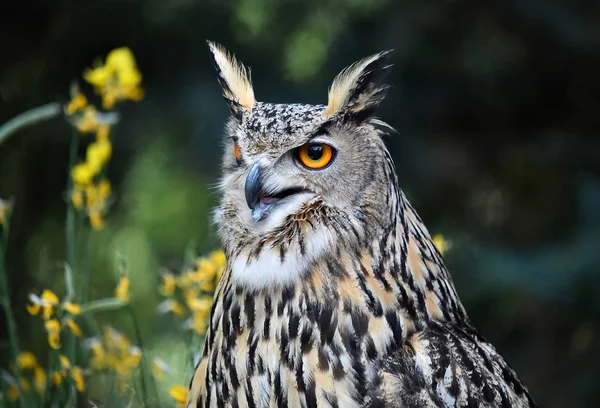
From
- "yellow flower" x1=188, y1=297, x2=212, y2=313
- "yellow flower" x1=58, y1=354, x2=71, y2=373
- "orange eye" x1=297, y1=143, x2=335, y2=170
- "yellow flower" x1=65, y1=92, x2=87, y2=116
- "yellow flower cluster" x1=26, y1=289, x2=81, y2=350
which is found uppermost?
"yellow flower" x1=65, y1=92, x2=87, y2=116

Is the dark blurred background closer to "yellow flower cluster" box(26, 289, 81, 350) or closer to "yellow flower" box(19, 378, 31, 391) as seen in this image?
"yellow flower" box(19, 378, 31, 391)

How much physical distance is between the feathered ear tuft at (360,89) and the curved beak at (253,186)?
18 cm

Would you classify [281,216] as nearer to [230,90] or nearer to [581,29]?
[230,90]

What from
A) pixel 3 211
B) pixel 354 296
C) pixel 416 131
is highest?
pixel 416 131

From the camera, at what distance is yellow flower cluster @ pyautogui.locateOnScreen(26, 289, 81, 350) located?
5.65ft

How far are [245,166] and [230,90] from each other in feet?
0.66

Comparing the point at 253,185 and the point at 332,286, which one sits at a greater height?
the point at 253,185

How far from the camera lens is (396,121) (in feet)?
11.4

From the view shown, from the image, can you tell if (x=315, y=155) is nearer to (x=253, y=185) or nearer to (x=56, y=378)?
(x=253, y=185)

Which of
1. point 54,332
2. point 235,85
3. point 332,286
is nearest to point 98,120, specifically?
point 235,85

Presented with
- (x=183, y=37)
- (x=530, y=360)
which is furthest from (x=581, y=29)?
(x=183, y=37)

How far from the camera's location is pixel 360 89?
1.68 metres

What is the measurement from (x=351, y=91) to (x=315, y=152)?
0.48 ft

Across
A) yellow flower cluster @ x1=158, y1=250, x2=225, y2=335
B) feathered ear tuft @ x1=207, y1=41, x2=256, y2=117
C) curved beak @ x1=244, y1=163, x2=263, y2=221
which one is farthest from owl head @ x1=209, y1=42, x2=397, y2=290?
yellow flower cluster @ x1=158, y1=250, x2=225, y2=335
